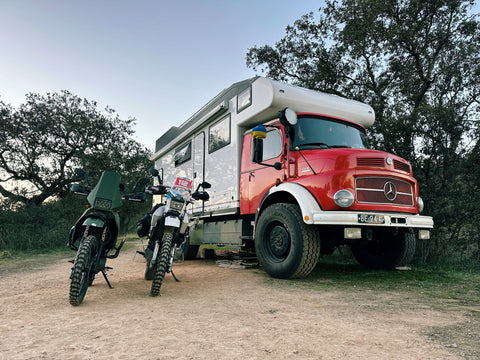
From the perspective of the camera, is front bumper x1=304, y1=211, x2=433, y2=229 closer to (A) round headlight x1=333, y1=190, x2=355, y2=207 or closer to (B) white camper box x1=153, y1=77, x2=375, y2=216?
(A) round headlight x1=333, y1=190, x2=355, y2=207

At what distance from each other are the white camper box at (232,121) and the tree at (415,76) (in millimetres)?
1545

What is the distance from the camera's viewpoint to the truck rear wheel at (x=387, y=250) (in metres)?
5.93

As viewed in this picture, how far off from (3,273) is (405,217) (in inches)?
307

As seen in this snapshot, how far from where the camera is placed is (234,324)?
2957 mm

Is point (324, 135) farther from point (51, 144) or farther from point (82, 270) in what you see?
point (51, 144)

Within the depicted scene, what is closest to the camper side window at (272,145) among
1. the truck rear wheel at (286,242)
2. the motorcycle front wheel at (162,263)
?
the truck rear wheel at (286,242)

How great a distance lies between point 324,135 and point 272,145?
93 cm

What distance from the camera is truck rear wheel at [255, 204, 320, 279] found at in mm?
4871

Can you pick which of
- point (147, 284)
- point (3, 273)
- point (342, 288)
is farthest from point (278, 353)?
point (3, 273)

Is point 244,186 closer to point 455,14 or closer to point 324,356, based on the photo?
point 324,356

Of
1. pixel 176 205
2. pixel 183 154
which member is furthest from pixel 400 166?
pixel 183 154

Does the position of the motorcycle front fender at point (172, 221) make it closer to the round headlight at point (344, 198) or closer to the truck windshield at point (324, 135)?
the round headlight at point (344, 198)

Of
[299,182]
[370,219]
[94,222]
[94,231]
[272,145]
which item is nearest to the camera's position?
[94,222]

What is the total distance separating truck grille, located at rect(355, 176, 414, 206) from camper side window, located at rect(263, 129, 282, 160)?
1.60 metres
